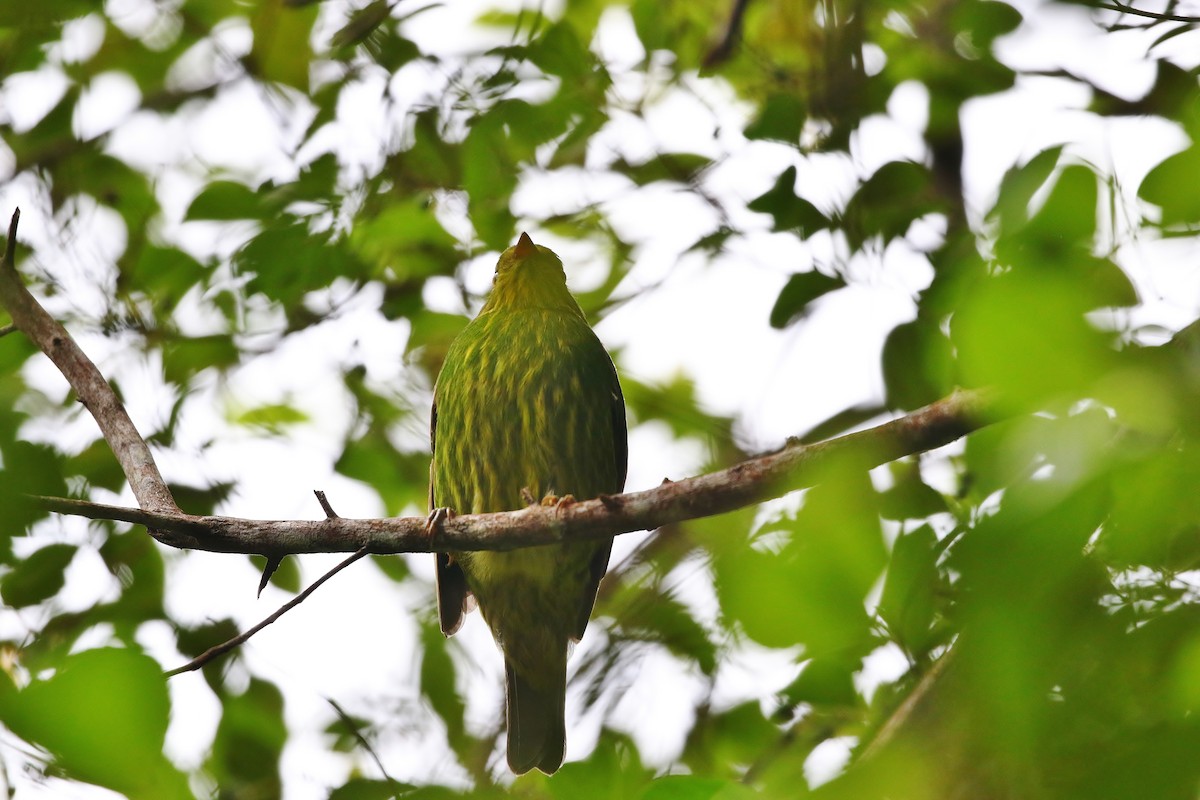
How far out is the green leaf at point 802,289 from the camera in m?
2.80

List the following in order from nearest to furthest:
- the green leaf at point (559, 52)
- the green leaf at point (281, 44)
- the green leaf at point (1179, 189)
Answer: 1. the green leaf at point (1179, 189)
2. the green leaf at point (559, 52)
3. the green leaf at point (281, 44)

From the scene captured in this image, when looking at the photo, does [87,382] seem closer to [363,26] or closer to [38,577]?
[38,577]

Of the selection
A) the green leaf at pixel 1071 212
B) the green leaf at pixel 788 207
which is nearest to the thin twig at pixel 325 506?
the green leaf at pixel 788 207

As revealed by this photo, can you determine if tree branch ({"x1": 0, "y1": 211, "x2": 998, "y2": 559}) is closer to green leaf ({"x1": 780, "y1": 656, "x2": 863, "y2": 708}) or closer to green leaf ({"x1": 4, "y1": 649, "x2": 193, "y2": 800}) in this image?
green leaf ({"x1": 780, "y1": 656, "x2": 863, "y2": 708})

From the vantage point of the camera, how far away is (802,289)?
281 cm

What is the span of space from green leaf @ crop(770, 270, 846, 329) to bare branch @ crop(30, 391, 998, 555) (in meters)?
0.48

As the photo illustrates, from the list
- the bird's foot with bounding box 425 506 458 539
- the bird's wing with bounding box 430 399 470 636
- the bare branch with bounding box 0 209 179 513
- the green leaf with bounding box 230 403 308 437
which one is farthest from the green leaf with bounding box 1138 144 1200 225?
the green leaf with bounding box 230 403 308 437

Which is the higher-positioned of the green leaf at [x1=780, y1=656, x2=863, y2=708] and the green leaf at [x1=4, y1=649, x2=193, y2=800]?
the green leaf at [x1=4, y1=649, x2=193, y2=800]

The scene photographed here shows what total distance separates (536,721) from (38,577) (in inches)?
73.2

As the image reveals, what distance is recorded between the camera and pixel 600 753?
1.99 m

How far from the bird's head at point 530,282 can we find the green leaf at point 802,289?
158 centimetres

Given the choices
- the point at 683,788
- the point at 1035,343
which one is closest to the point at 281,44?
the point at 683,788

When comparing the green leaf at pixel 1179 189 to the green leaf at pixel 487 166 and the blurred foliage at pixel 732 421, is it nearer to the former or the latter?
the blurred foliage at pixel 732 421

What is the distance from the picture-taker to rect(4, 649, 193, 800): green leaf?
1.08 m
